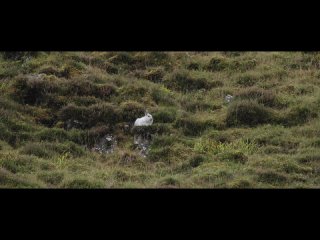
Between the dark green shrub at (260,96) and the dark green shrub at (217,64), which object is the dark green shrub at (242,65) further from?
the dark green shrub at (260,96)

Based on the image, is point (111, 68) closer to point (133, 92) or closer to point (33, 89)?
point (133, 92)

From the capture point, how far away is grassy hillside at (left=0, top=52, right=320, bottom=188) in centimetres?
1345

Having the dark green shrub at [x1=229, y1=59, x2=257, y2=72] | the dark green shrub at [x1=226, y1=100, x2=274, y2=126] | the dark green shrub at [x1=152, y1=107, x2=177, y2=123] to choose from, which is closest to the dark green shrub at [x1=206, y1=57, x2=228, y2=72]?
the dark green shrub at [x1=229, y1=59, x2=257, y2=72]

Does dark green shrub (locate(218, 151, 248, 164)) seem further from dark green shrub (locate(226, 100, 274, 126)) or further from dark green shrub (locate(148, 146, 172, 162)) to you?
dark green shrub (locate(226, 100, 274, 126))

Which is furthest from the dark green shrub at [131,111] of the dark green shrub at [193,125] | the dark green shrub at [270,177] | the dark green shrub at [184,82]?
the dark green shrub at [270,177]

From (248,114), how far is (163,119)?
2504mm

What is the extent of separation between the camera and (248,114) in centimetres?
1644

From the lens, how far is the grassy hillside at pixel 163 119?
1345 cm

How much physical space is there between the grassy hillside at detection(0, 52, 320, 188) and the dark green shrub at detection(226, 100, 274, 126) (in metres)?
0.03

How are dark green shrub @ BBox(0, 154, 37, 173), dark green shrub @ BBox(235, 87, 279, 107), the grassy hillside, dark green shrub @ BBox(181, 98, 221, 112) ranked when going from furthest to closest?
dark green shrub @ BBox(181, 98, 221, 112)
dark green shrub @ BBox(235, 87, 279, 107)
dark green shrub @ BBox(0, 154, 37, 173)
the grassy hillside
